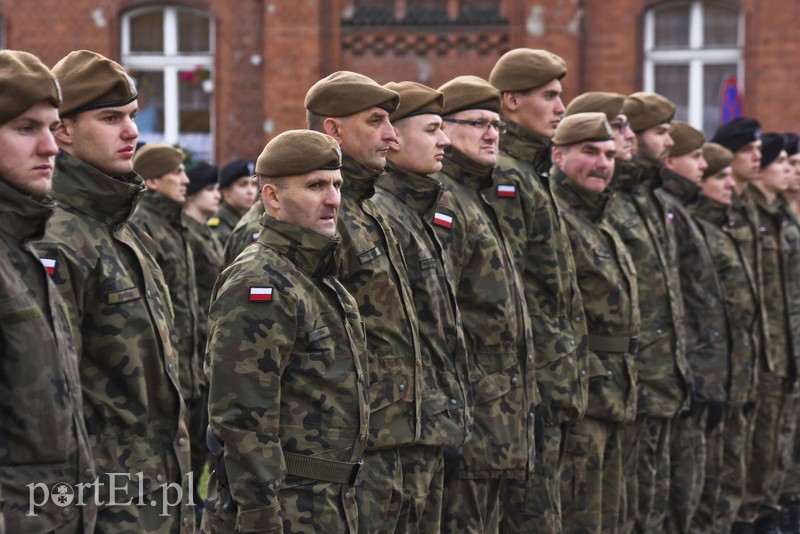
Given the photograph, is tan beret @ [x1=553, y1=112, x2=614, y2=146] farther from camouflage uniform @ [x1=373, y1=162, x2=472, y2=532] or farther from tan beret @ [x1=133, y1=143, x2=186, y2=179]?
tan beret @ [x1=133, y1=143, x2=186, y2=179]

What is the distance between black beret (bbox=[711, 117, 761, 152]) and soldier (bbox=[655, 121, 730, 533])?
1082mm

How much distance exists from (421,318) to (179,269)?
339cm

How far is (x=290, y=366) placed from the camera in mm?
4812

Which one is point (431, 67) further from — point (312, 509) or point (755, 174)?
point (312, 509)

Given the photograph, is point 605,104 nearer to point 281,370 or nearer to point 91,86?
point 281,370

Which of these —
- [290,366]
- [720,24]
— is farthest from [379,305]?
[720,24]

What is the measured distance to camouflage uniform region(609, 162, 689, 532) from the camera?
789 cm

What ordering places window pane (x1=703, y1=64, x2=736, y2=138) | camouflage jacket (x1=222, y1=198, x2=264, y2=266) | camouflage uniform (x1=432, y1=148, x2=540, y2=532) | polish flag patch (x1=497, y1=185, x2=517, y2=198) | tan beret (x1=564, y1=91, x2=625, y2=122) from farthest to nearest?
window pane (x1=703, y1=64, x2=736, y2=138) → tan beret (x1=564, y1=91, x2=625, y2=122) → polish flag patch (x1=497, y1=185, x2=517, y2=198) → camouflage jacket (x1=222, y1=198, x2=264, y2=266) → camouflage uniform (x1=432, y1=148, x2=540, y2=532)

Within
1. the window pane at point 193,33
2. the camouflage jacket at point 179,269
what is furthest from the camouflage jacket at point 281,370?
the window pane at point 193,33

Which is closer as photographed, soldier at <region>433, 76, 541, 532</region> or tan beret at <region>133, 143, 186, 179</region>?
soldier at <region>433, 76, 541, 532</region>

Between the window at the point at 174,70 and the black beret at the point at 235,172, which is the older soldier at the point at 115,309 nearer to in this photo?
the black beret at the point at 235,172

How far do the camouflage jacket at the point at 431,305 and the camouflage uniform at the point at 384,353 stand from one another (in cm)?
12

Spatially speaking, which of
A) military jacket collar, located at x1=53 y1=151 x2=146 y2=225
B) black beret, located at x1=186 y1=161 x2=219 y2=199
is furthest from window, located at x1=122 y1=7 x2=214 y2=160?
military jacket collar, located at x1=53 y1=151 x2=146 y2=225

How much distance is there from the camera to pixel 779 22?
19.0 metres
